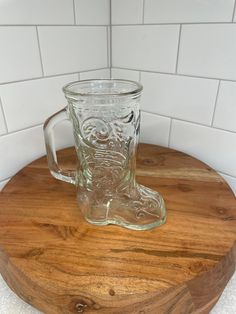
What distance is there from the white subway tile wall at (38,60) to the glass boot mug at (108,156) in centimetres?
16

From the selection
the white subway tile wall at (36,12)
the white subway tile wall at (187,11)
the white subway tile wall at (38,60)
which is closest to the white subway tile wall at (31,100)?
the white subway tile wall at (38,60)

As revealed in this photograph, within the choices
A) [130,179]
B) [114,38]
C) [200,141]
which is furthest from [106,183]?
[114,38]

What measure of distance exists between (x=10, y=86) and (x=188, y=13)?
373mm

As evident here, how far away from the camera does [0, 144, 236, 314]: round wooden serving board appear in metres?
0.29

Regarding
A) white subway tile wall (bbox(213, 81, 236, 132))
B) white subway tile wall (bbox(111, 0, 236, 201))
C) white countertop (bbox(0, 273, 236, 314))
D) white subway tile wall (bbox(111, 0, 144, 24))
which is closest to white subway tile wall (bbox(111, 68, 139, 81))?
white subway tile wall (bbox(111, 0, 236, 201))

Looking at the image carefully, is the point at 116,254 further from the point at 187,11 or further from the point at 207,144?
the point at 187,11

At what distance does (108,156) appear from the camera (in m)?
0.42

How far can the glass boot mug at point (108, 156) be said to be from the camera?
364mm

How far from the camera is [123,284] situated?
Result: 30 cm

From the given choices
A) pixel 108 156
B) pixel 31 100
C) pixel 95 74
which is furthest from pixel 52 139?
pixel 95 74

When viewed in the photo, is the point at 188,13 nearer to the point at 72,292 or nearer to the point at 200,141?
the point at 200,141

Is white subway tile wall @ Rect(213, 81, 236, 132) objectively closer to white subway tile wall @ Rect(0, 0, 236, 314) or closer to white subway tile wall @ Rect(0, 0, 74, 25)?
white subway tile wall @ Rect(0, 0, 236, 314)

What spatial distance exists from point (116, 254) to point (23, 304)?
182 mm

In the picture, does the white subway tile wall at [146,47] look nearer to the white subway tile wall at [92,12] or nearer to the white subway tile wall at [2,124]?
the white subway tile wall at [92,12]
